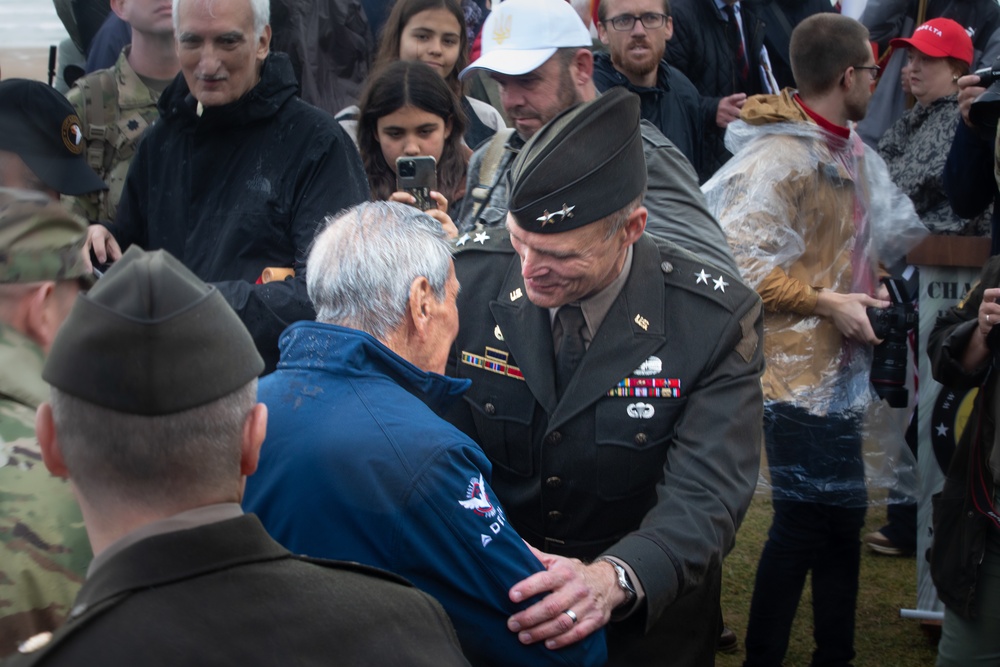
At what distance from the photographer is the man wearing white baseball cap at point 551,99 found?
3289mm

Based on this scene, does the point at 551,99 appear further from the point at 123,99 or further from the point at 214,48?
the point at 123,99

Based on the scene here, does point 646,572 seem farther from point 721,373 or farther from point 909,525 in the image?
point 909,525

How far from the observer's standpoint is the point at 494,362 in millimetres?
2816

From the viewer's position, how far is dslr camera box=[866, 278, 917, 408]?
4.15 metres

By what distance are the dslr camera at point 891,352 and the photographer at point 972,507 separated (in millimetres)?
414

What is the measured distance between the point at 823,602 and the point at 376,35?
404 cm

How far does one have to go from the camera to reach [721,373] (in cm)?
267

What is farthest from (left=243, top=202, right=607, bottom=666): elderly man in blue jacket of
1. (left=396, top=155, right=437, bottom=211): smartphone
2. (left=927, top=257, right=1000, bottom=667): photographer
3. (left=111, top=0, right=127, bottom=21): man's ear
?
(left=111, top=0, right=127, bottom=21): man's ear

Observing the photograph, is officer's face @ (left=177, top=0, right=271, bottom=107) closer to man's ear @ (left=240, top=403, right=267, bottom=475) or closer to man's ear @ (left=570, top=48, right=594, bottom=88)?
man's ear @ (left=570, top=48, right=594, bottom=88)

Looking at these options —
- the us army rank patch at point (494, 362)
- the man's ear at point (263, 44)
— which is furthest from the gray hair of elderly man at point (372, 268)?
the man's ear at point (263, 44)

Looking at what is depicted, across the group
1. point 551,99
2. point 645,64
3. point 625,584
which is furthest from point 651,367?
point 645,64

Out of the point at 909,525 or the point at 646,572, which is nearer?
the point at 646,572

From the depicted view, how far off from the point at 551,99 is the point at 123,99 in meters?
2.02

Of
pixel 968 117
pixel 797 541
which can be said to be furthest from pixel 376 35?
pixel 797 541
